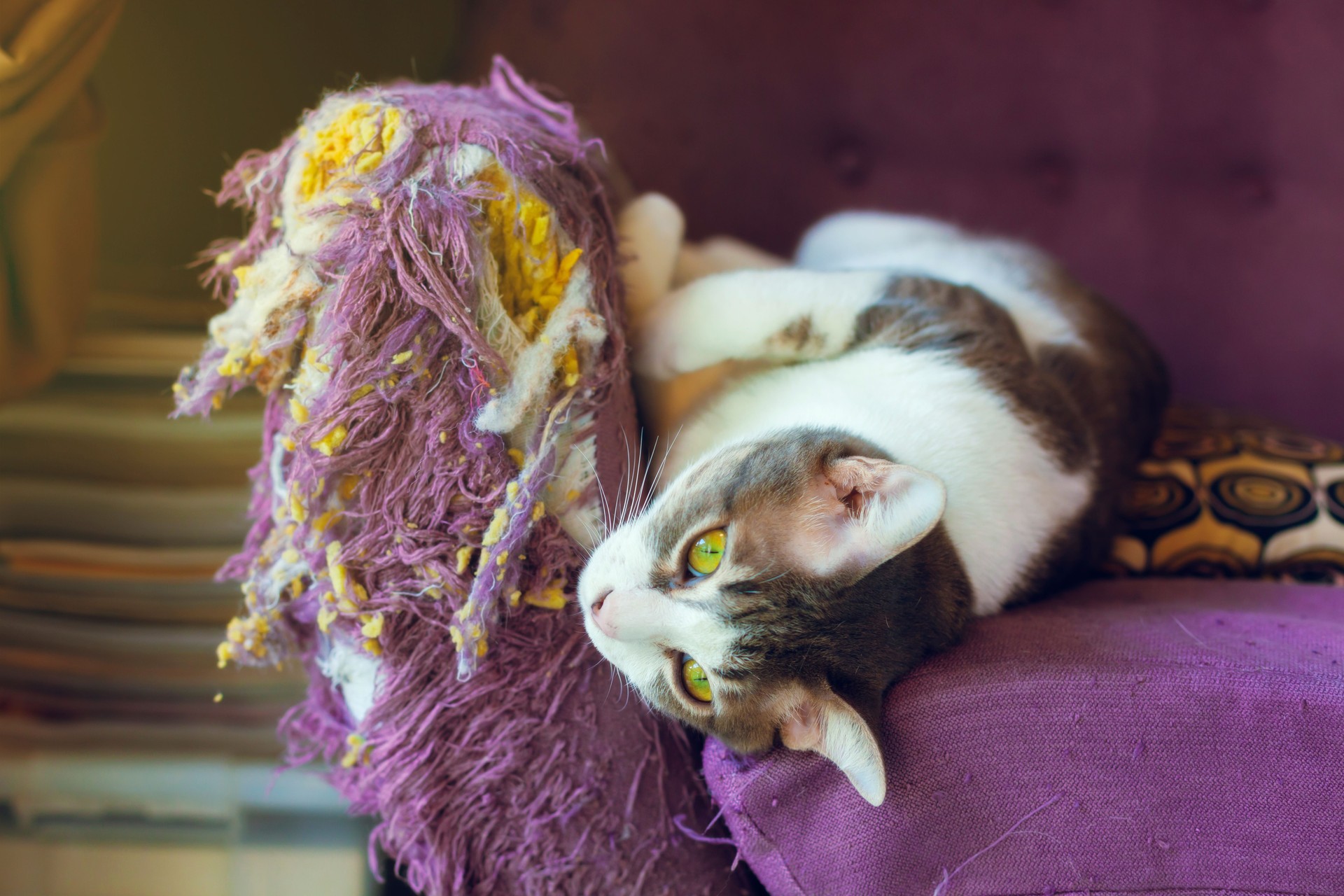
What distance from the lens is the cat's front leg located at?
1042 mm

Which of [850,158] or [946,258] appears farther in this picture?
[850,158]

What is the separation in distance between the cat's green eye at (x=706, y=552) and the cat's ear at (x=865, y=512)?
9 centimetres

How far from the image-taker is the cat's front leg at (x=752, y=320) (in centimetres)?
104

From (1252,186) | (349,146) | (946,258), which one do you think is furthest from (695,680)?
→ (1252,186)

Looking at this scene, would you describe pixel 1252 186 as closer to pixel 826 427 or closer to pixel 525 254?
pixel 826 427

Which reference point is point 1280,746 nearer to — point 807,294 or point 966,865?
point 966,865

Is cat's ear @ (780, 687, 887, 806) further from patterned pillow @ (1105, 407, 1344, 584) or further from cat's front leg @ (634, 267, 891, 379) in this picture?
patterned pillow @ (1105, 407, 1344, 584)

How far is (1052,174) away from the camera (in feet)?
5.82

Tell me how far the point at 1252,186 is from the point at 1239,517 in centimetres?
89

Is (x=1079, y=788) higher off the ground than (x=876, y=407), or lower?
lower

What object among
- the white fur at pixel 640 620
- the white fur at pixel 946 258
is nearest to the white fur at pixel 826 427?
the white fur at pixel 640 620

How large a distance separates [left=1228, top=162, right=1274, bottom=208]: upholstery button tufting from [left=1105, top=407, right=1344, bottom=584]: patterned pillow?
0.66m

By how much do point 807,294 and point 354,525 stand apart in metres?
0.63

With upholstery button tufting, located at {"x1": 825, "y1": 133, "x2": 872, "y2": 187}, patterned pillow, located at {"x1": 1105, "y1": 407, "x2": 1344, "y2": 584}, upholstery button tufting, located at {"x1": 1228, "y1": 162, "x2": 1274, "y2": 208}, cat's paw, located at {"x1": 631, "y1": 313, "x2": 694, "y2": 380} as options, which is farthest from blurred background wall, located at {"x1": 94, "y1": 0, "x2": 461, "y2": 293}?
upholstery button tufting, located at {"x1": 1228, "y1": 162, "x2": 1274, "y2": 208}
